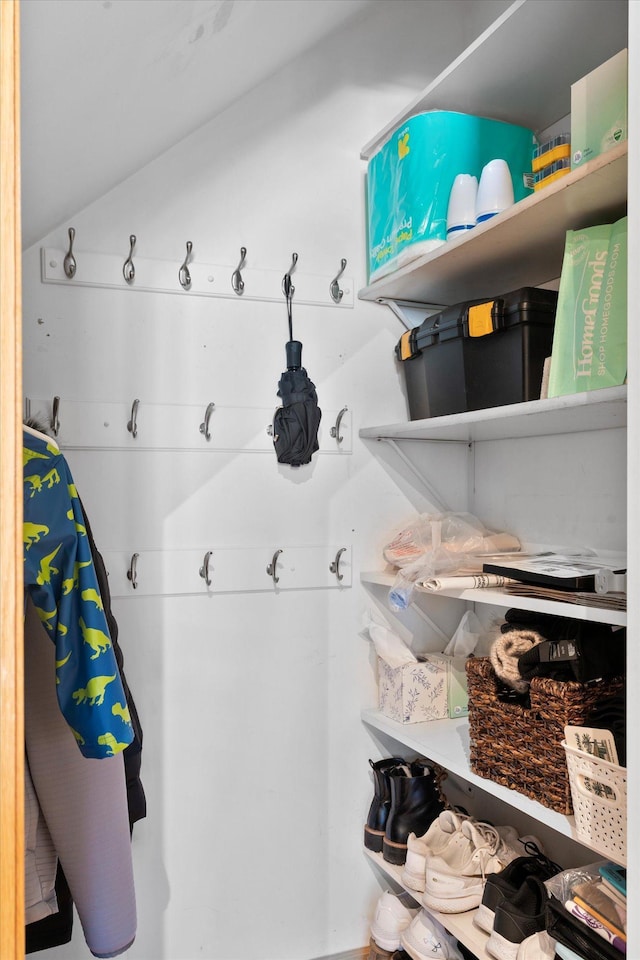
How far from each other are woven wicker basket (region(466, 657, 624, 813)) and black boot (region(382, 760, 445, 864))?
32cm

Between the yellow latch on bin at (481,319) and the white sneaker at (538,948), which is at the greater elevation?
the yellow latch on bin at (481,319)

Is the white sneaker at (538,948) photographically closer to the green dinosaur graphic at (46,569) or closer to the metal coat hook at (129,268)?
the green dinosaur graphic at (46,569)

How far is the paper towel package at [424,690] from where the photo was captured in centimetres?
180

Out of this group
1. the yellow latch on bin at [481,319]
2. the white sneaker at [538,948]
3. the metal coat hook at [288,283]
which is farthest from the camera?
the metal coat hook at [288,283]

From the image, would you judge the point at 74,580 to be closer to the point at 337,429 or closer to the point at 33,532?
the point at 33,532

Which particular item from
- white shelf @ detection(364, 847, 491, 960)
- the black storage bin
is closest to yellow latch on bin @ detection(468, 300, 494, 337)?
the black storage bin

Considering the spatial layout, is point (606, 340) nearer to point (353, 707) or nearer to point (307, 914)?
point (353, 707)

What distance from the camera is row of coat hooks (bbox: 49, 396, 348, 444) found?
1.62m

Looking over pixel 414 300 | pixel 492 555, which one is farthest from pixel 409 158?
pixel 492 555

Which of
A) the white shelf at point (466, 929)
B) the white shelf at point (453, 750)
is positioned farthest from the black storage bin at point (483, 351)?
the white shelf at point (466, 929)

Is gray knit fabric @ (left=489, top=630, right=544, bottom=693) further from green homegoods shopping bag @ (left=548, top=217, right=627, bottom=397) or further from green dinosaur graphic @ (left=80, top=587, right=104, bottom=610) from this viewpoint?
green dinosaur graphic @ (left=80, top=587, right=104, bottom=610)

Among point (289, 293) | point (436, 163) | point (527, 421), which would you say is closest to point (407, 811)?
point (527, 421)

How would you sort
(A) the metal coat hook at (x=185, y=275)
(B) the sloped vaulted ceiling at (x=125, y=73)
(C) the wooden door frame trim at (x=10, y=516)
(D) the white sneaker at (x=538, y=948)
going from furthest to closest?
(A) the metal coat hook at (x=185, y=275)
(D) the white sneaker at (x=538, y=948)
(B) the sloped vaulted ceiling at (x=125, y=73)
(C) the wooden door frame trim at (x=10, y=516)

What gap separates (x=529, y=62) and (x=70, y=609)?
1394 millimetres
